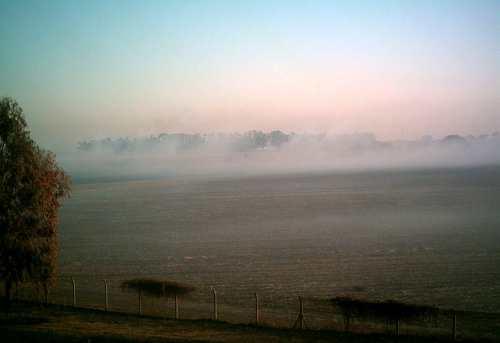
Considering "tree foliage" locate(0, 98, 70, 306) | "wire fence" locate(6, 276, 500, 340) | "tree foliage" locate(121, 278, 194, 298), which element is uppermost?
"tree foliage" locate(0, 98, 70, 306)

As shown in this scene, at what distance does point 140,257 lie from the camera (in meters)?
44.7

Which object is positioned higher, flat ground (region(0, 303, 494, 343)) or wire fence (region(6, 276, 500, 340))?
flat ground (region(0, 303, 494, 343))

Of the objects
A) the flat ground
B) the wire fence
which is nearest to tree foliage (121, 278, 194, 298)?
the wire fence

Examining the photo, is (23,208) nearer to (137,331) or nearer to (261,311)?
(137,331)

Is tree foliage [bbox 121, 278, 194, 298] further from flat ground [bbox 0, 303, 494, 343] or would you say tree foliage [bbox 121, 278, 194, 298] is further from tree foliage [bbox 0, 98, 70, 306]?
tree foliage [bbox 0, 98, 70, 306]

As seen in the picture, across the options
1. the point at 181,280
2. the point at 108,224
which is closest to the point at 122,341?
the point at 181,280

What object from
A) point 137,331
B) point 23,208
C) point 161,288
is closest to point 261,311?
point 161,288

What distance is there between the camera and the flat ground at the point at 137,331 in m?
17.3

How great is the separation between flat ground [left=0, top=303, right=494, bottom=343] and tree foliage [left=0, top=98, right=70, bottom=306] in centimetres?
212

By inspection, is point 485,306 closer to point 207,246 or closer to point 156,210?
point 207,246

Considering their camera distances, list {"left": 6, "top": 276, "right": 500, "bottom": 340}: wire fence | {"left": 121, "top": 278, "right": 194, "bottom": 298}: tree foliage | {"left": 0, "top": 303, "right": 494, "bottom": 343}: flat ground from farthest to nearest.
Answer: {"left": 121, "top": 278, "right": 194, "bottom": 298}: tree foliage, {"left": 6, "top": 276, "right": 500, "bottom": 340}: wire fence, {"left": 0, "top": 303, "right": 494, "bottom": 343}: flat ground

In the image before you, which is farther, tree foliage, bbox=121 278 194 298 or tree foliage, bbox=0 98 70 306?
tree foliage, bbox=121 278 194 298

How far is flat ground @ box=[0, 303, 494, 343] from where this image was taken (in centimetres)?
1731

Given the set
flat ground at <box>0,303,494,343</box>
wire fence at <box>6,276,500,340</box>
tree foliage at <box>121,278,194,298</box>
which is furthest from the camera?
tree foliage at <box>121,278,194,298</box>
